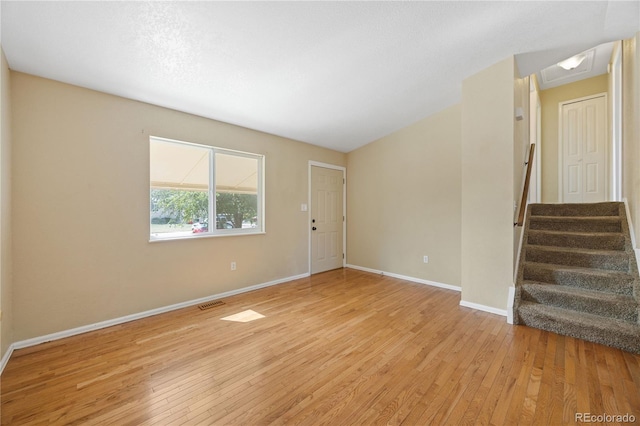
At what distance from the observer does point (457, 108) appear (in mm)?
3961

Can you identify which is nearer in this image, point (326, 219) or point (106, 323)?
point (106, 323)

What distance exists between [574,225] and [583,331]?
1.79 m

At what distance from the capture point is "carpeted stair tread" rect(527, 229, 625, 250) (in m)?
3.05

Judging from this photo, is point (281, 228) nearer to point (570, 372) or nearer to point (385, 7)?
point (385, 7)

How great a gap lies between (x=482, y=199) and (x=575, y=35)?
1.83m

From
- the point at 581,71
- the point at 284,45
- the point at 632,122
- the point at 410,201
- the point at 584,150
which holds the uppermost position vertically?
the point at 581,71

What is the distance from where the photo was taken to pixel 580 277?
2.82m

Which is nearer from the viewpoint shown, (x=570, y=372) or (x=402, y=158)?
(x=570, y=372)

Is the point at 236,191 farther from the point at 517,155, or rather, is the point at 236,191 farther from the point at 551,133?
the point at 551,133

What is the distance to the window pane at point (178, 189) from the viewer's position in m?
3.11

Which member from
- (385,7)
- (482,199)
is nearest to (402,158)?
(482,199)

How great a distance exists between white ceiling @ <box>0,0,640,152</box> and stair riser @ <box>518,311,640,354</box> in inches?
112

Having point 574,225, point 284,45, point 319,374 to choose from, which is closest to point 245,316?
point 319,374

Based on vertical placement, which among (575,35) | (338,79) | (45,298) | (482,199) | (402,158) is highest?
(575,35)
